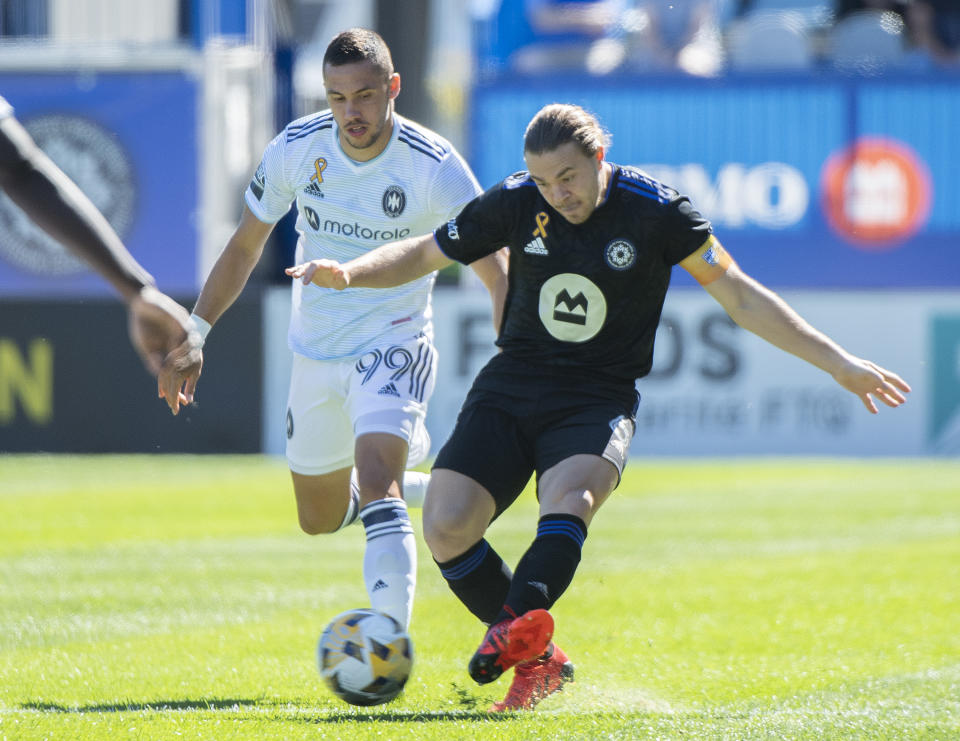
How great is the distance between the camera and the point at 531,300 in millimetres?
5543

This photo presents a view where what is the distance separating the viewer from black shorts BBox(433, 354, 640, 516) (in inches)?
213

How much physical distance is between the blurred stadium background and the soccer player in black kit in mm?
10487

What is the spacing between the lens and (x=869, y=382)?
17.5 feet

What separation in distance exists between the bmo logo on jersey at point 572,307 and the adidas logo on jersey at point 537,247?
10 centimetres

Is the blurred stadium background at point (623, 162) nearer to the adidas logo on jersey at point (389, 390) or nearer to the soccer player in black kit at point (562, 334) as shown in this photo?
the adidas logo on jersey at point (389, 390)

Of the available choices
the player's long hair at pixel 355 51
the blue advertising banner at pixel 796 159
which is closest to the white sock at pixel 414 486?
the player's long hair at pixel 355 51

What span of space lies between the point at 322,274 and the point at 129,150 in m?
12.7

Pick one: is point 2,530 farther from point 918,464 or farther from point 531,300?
point 918,464

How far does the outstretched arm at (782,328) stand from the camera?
17.5ft

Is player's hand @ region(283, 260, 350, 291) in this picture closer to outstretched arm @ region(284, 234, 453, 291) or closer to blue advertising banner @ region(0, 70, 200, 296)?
outstretched arm @ region(284, 234, 453, 291)

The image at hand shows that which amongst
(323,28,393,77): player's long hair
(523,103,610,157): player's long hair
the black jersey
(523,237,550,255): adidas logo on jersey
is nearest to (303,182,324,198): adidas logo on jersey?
(323,28,393,77): player's long hair

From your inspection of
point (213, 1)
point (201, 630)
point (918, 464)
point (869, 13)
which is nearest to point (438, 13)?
point (213, 1)

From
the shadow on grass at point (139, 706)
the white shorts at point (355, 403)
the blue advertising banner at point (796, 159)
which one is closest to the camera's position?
the shadow on grass at point (139, 706)

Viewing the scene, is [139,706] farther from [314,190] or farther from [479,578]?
[314,190]
